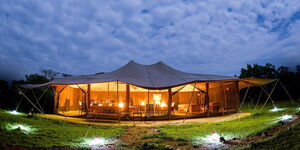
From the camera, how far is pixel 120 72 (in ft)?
40.7

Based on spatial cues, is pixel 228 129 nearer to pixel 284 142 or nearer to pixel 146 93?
pixel 284 142

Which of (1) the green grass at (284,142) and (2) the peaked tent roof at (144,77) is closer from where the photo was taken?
(1) the green grass at (284,142)

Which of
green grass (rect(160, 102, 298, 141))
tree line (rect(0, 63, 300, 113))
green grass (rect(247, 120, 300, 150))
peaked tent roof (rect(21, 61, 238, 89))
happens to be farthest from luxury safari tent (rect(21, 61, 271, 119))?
green grass (rect(247, 120, 300, 150))

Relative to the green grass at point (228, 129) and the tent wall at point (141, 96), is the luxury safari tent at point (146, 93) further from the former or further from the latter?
the green grass at point (228, 129)

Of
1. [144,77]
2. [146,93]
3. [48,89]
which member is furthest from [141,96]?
[48,89]

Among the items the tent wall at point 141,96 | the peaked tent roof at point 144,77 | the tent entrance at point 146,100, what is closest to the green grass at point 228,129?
the peaked tent roof at point 144,77

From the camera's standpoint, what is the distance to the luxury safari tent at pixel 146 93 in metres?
10.9

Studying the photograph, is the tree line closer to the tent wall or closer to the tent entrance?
the tent wall

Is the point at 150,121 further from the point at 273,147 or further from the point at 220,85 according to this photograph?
the point at 273,147

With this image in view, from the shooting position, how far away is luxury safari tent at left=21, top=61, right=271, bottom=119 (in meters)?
10.9

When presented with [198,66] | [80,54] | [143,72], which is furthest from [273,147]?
[80,54]

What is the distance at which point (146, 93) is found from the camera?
45.6 ft

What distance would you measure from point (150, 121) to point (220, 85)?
550cm

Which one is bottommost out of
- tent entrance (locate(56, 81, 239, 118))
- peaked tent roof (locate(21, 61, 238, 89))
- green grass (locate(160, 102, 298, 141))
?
green grass (locate(160, 102, 298, 141))
